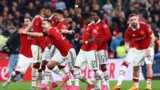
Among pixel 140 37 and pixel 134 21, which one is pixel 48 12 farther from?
pixel 140 37

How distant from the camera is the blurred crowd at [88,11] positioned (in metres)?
29.6

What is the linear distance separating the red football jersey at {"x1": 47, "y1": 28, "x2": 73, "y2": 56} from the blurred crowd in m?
9.47

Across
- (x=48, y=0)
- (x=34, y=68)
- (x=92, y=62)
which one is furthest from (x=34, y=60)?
(x=48, y=0)

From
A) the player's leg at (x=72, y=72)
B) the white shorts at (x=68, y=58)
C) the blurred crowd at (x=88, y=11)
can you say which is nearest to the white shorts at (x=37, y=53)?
the white shorts at (x=68, y=58)

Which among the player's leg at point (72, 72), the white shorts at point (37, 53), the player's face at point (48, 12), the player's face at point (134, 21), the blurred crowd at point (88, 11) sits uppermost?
the blurred crowd at point (88, 11)

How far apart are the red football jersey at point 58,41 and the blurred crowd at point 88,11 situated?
9473 mm

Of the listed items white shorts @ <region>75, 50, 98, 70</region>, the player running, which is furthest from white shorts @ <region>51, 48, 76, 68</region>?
the player running

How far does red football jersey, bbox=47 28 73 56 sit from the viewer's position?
62.7 ft

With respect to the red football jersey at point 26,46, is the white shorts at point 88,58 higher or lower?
lower

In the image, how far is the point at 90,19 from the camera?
21.4 meters

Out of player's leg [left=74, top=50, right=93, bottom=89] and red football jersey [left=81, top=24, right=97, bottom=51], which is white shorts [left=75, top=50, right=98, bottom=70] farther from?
red football jersey [left=81, top=24, right=97, bottom=51]

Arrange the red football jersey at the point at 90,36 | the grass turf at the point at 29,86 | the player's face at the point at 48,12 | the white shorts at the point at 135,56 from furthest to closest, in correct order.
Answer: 1. the grass turf at the point at 29,86
2. the white shorts at the point at 135,56
3. the red football jersey at the point at 90,36
4. the player's face at the point at 48,12

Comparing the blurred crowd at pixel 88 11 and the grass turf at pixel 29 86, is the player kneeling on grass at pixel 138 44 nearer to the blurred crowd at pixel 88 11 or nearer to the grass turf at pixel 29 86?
the grass turf at pixel 29 86

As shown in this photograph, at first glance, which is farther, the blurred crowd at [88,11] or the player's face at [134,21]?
the blurred crowd at [88,11]
